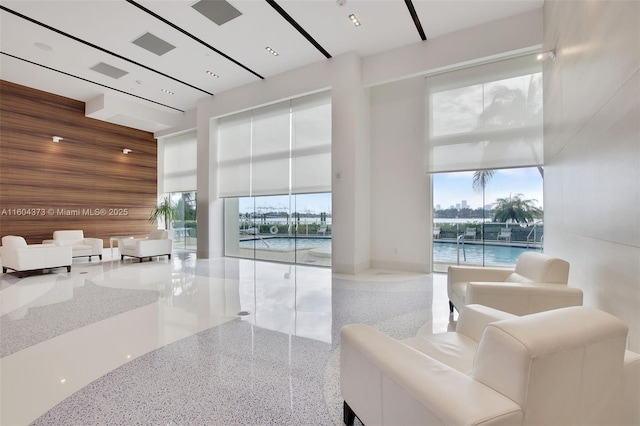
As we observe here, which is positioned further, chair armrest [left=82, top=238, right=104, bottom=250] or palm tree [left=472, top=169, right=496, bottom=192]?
chair armrest [left=82, top=238, right=104, bottom=250]

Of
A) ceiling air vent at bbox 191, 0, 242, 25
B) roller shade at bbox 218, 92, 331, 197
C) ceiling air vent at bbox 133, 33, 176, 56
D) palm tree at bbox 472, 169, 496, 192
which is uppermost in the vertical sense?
ceiling air vent at bbox 133, 33, 176, 56

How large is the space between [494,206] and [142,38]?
26.1 feet

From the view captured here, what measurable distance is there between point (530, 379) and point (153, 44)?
26.2 ft

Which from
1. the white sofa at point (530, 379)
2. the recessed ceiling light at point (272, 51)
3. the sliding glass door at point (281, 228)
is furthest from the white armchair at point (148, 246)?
the white sofa at point (530, 379)

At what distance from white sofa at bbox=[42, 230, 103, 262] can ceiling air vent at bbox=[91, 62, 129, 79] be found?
14.7ft

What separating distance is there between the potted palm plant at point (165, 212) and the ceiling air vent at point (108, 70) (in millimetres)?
4811

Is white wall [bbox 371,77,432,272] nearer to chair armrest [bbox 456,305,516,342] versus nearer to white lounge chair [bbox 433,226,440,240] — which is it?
white lounge chair [bbox 433,226,440,240]

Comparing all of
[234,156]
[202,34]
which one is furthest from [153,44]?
[234,156]

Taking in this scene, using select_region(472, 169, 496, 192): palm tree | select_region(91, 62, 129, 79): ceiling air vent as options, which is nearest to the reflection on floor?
select_region(472, 169, 496, 192): palm tree

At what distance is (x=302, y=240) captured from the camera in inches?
320

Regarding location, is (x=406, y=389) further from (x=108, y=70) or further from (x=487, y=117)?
(x=108, y=70)

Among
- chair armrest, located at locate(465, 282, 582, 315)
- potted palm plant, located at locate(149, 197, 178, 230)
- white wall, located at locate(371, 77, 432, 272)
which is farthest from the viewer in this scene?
potted palm plant, located at locate(149, 197, 178, 230)

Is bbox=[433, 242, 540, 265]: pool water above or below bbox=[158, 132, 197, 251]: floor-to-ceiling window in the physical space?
below

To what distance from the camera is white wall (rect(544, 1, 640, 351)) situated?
6.18ft
